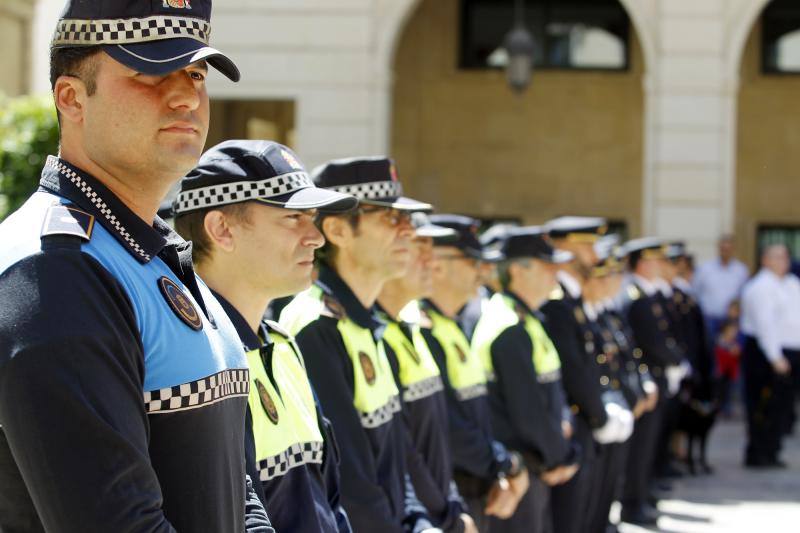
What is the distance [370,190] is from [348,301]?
1.87 ft

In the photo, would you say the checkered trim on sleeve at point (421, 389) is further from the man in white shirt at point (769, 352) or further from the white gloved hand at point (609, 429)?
the man in white shirt at point (769, 352)

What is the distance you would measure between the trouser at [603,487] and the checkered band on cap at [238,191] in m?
5.41

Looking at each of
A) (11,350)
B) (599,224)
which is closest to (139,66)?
(11,350)

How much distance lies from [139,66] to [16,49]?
2037cm

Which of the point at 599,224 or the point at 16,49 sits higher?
the point at 16,49

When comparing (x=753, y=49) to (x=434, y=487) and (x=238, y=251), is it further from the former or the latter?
(x=238, y=251)

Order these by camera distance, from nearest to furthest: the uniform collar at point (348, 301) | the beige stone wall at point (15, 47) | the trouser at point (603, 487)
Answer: the uniform collar at point (348, 301), the trouser at point (603, 487), the beige stone wall at point (15, 47)

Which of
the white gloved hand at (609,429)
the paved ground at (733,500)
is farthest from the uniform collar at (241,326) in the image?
the paved ground at (733,500)

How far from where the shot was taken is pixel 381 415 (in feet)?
13.1

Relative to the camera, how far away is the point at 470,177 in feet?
60.8

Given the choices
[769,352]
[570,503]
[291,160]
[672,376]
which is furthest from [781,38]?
[291,160]

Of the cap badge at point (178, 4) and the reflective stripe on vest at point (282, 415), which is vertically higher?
→ the cap badge at point (178, 4)

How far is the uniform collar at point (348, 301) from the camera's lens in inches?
161

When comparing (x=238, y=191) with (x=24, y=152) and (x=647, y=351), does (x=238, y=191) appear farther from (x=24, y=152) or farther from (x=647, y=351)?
(x=24, y=152)
